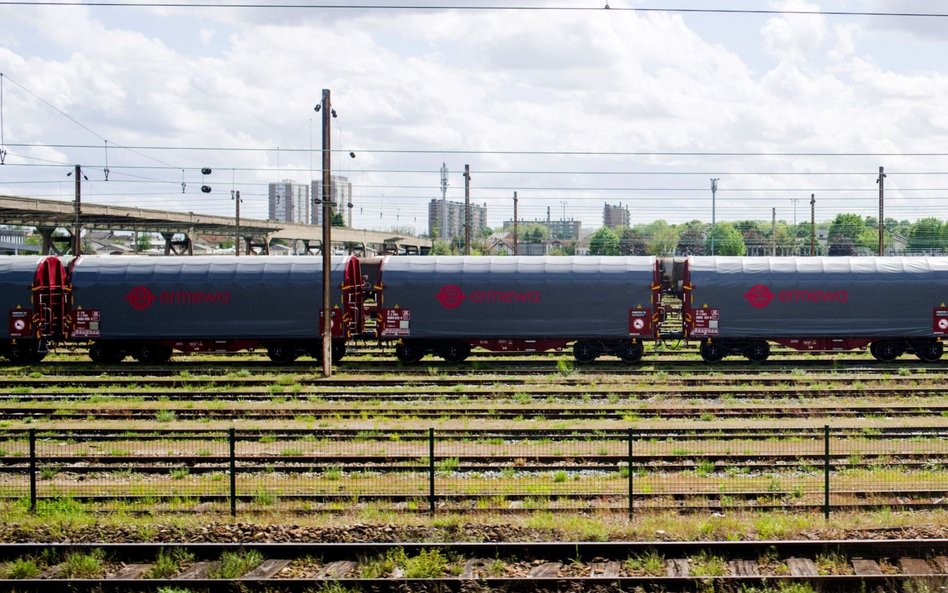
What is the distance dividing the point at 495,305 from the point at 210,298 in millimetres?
9002

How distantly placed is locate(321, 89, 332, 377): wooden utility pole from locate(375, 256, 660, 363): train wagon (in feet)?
7.92

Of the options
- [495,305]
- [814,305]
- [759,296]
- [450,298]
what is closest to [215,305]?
[450,298]

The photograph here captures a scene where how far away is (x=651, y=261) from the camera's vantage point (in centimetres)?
3002

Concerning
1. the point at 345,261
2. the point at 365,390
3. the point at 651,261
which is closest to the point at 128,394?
the point at 365,390

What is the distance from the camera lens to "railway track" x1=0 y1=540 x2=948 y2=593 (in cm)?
1050

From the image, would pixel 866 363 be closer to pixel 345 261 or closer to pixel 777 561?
pixel 345 261

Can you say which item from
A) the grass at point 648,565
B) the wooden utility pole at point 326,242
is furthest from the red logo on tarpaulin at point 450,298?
the grass at point 648,565

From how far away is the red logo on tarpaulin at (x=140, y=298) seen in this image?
29.8 metres

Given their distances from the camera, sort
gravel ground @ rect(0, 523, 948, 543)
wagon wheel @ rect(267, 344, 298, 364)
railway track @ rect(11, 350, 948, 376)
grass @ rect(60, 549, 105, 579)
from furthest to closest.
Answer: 1. wagon wheel @ rect(267, 344, 298, 364)
2. railway track @ rect(11, 350, 948, 376)
3. gravel ground @ rect(0, 523, 948, 543)
4. grass @ rect(60, 549, 105, 579)

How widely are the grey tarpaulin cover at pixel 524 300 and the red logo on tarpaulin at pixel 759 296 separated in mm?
3101

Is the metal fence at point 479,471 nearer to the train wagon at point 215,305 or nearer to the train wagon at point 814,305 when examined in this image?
the train wagon at point 215,305

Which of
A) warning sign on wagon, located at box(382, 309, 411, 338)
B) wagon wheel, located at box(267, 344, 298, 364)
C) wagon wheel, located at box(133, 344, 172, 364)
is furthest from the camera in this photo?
wagon wheel, located at box(133, 344, 172, 364)

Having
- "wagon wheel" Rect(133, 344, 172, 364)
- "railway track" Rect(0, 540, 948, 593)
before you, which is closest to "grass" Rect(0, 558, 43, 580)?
"railway track" Rect(0, 540, 948, 593)

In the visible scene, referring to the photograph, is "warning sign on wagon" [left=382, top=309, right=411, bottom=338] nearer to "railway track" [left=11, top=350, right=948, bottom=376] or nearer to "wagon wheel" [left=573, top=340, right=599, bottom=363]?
"railway track" [left=11, top=350, right=948, bottom=376]
